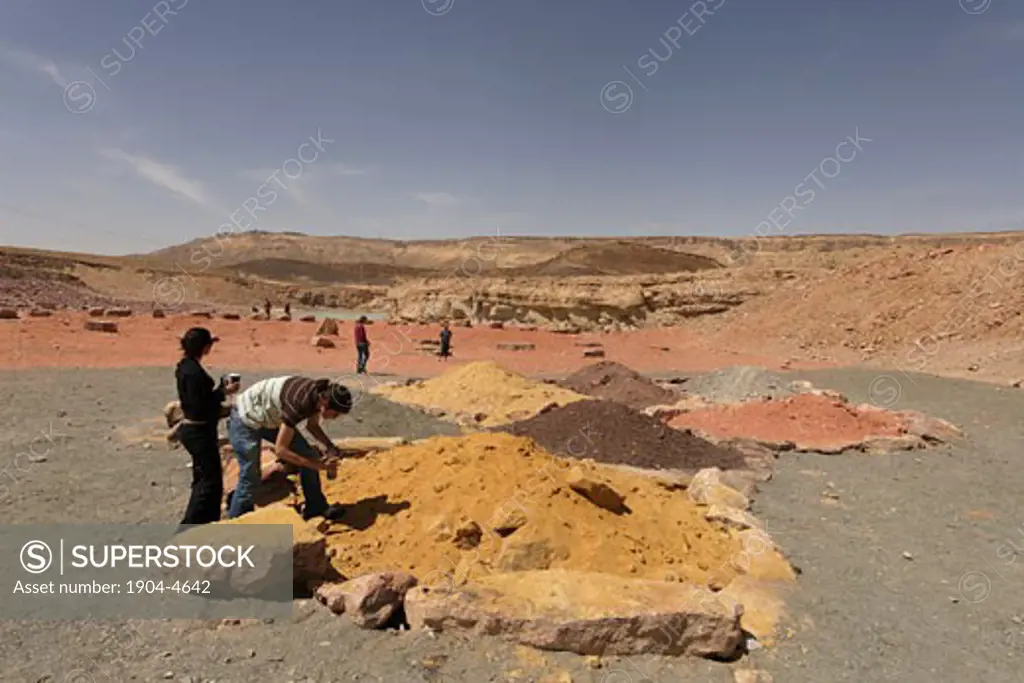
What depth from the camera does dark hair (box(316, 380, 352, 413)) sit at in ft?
14.9

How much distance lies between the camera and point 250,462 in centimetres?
481

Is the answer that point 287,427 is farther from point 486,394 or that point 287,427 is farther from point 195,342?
point 486,394

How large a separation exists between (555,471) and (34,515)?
434 centimetres

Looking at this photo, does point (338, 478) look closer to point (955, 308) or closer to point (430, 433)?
point (430, 433)

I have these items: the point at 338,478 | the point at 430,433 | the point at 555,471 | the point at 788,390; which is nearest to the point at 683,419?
the point at 788,390

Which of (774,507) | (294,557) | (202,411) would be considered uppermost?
(202,411)

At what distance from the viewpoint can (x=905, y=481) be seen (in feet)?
26.2

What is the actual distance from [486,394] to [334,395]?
7873 mm

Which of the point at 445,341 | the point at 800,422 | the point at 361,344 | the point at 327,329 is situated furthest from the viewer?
the point at 327,329

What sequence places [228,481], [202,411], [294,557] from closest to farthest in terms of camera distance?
[294,557] → [202,411] → [228,481]

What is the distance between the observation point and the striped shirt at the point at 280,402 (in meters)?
4.53

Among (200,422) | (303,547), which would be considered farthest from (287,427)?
(303,547)

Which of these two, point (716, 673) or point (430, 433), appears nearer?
point (716, 673)

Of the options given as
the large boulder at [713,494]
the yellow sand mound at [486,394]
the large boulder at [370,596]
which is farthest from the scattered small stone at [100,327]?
the large boulder at [370,596]
